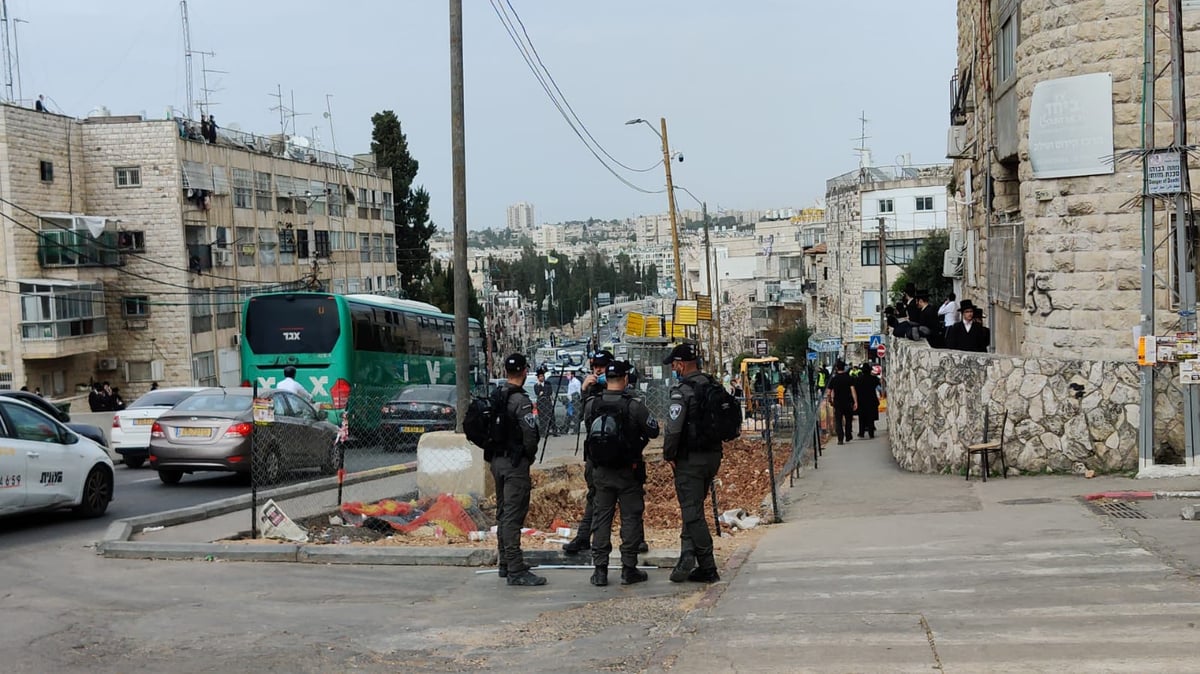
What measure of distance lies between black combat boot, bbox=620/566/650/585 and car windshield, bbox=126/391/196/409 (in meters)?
14.5

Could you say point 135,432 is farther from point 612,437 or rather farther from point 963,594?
point 963,594

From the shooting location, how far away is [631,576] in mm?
9672

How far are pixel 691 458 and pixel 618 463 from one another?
1.89 ft

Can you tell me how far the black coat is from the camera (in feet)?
58.5

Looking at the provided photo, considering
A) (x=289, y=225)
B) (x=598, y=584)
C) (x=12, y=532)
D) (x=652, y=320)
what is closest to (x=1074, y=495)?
(x=598, y=584)

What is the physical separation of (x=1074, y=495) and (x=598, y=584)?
616 centimetres

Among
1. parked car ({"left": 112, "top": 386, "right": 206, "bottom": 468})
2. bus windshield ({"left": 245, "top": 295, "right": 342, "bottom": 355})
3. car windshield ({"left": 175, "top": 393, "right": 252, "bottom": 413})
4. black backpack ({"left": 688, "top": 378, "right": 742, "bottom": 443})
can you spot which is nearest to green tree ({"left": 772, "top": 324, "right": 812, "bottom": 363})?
bus windshield ({"left": 245, "top": 295, "right": 342, "bottom": 355})

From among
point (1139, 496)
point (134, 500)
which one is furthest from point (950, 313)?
point (134, 500)

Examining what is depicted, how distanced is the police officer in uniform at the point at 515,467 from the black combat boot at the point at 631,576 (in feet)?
2.15

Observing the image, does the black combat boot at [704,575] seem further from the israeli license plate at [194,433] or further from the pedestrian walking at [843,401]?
the pedestrian walking at [843,401]

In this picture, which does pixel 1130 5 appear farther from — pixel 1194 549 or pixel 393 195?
pixel 393 195

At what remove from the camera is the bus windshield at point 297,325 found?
27652mm

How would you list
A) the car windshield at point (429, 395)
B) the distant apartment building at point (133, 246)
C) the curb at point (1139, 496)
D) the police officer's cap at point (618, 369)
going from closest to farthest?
the police officer's cap at point (618, 369), the curb at point (1139, 496), the car windshield at point (429, 395), the distant apartment building at point (133, 246)

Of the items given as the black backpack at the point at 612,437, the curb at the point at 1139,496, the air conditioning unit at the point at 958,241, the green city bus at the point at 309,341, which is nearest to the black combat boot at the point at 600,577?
the black backpack at the point at 612,437
